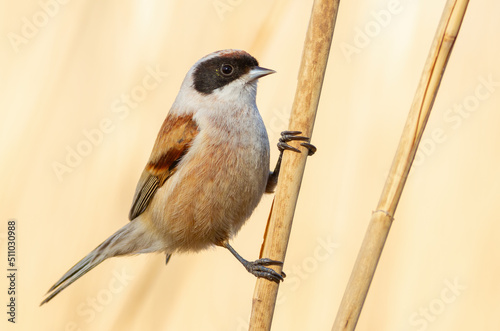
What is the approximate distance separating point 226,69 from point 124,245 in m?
0.92

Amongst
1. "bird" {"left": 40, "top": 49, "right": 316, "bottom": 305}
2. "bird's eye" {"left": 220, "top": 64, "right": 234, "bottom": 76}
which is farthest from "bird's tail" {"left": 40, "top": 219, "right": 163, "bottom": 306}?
"bird's eye" {"left": 220, "top": 64, "right": 234, "bottom": 76}

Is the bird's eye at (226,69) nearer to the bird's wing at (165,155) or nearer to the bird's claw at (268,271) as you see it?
the bird's wing at (165,155)

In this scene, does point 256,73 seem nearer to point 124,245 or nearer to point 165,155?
point 165,155

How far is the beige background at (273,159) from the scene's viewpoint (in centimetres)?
254

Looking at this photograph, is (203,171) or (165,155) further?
(165,155)

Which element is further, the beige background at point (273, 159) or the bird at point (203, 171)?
the beige background at point (273, 159)

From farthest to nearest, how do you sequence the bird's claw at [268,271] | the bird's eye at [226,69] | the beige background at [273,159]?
the beige background at [273,159] < the bird's eye at [226,69] < the bird's claw at [268,271]

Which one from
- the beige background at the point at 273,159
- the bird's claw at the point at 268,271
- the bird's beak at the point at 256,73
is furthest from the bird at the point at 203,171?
the bird's claw at the point at 268,271

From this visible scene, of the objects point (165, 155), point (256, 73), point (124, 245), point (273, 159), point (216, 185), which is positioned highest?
point (256, 73)

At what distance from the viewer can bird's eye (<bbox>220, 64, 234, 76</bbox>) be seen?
2.44 metres

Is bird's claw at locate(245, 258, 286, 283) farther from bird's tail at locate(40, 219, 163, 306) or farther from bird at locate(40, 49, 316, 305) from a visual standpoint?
bird's tail at locate(40, 219, 163, 306)

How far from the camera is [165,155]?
253cm

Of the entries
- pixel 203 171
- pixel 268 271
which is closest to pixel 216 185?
pixel 203 171

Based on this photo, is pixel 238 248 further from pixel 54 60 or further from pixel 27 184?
pixel 54 60
